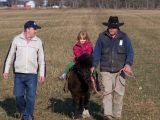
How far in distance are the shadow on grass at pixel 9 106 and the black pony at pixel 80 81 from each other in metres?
1.50

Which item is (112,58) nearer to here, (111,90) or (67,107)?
(111,90)

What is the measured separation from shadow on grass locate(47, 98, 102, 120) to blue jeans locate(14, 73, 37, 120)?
1.15 metres

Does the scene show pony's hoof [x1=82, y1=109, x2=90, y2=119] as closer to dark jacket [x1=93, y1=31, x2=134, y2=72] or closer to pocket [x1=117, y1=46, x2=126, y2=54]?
dark jacket [x1=93, y1=31, x2=134, y2=72]

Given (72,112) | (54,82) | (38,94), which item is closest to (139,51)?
(54,82)

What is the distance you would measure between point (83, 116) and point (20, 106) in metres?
1.32

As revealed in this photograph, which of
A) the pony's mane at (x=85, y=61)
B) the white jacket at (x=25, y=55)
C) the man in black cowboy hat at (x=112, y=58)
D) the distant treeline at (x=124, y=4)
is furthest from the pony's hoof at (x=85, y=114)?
the distant treeline at (x=124, y=4)

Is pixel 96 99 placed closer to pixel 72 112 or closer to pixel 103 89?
pixel 72 112

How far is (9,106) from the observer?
1150 cm

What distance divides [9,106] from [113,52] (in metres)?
3.27

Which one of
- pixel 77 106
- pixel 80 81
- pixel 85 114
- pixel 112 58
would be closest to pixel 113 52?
pixel 112 58

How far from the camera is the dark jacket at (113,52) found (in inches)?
371

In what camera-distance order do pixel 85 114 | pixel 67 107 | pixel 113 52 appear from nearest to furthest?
pixel 113 52, pixel 85 114, pixel 67 107

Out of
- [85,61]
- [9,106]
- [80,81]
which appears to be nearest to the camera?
[85,61]

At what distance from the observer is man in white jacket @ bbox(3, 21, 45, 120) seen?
9.28m
